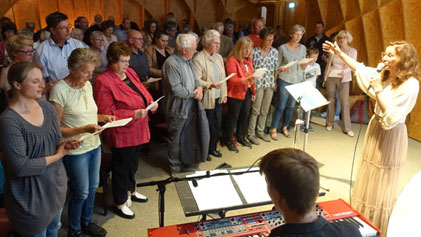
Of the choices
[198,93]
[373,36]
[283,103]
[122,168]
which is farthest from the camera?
[373,36]

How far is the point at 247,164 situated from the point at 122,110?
2.17 m

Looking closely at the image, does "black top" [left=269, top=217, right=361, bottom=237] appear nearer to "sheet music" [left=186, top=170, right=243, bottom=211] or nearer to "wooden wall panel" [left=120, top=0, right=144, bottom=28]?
"sheet music" [left=186, top=170, right=243, bottom=211]

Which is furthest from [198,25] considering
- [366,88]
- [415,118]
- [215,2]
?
[366,88]

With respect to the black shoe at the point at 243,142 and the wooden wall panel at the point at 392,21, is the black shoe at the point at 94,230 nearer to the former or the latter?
the black shoe at the point at 243,142

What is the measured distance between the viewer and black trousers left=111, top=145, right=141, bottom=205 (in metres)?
3.02

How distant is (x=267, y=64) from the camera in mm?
4762

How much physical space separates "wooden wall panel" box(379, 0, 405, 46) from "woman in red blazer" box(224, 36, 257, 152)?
279cm

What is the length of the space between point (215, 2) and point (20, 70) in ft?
31.4

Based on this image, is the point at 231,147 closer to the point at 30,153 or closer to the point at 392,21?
the point at 30,153

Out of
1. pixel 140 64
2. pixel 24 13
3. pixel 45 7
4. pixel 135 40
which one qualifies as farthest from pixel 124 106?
pixel 45 7

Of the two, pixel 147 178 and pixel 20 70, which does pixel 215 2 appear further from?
pixel 20 70

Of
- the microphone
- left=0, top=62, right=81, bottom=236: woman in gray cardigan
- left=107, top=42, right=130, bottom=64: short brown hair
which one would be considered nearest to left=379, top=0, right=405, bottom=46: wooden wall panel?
the microphone

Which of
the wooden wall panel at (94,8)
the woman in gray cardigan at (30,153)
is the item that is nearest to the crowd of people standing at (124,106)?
the woman in gray cardigan at (30,153)

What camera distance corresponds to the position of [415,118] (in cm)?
552
